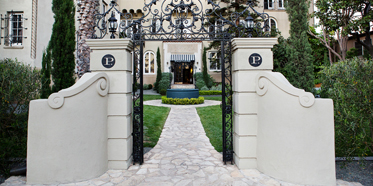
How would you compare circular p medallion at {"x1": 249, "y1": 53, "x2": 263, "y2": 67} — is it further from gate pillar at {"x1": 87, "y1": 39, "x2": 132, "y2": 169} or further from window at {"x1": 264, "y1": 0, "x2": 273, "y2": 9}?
window at {"x1": 264, "y1": 0, "x2": 273, "y2": 9}

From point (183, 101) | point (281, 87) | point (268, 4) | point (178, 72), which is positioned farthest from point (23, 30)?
point (268, 4)

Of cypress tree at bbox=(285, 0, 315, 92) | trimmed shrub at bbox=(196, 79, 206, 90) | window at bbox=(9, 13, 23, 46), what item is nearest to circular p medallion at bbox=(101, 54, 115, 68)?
cypress tree at bbox=(285, 0, 315, 92)

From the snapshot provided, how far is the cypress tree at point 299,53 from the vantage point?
10.0m

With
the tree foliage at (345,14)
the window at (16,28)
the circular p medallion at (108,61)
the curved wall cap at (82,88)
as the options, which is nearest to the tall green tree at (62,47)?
the circular p medallion at (108,61)

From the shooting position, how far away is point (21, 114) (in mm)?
4805

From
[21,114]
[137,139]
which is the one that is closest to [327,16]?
[137,139]

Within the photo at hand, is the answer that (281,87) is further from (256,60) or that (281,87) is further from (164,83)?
(164,83)

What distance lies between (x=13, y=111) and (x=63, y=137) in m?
1.93

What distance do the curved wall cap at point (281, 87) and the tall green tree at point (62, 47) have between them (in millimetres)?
5307

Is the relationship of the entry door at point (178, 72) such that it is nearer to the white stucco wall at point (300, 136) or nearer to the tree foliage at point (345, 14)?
the tree foliage at point (345, 14)

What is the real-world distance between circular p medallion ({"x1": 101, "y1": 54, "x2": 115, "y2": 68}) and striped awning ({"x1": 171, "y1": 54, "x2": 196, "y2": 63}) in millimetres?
22925

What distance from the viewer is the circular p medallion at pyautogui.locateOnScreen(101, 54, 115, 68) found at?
450cm

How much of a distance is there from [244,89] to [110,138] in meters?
3.06

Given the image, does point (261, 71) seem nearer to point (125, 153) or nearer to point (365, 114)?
point (365, 114)
